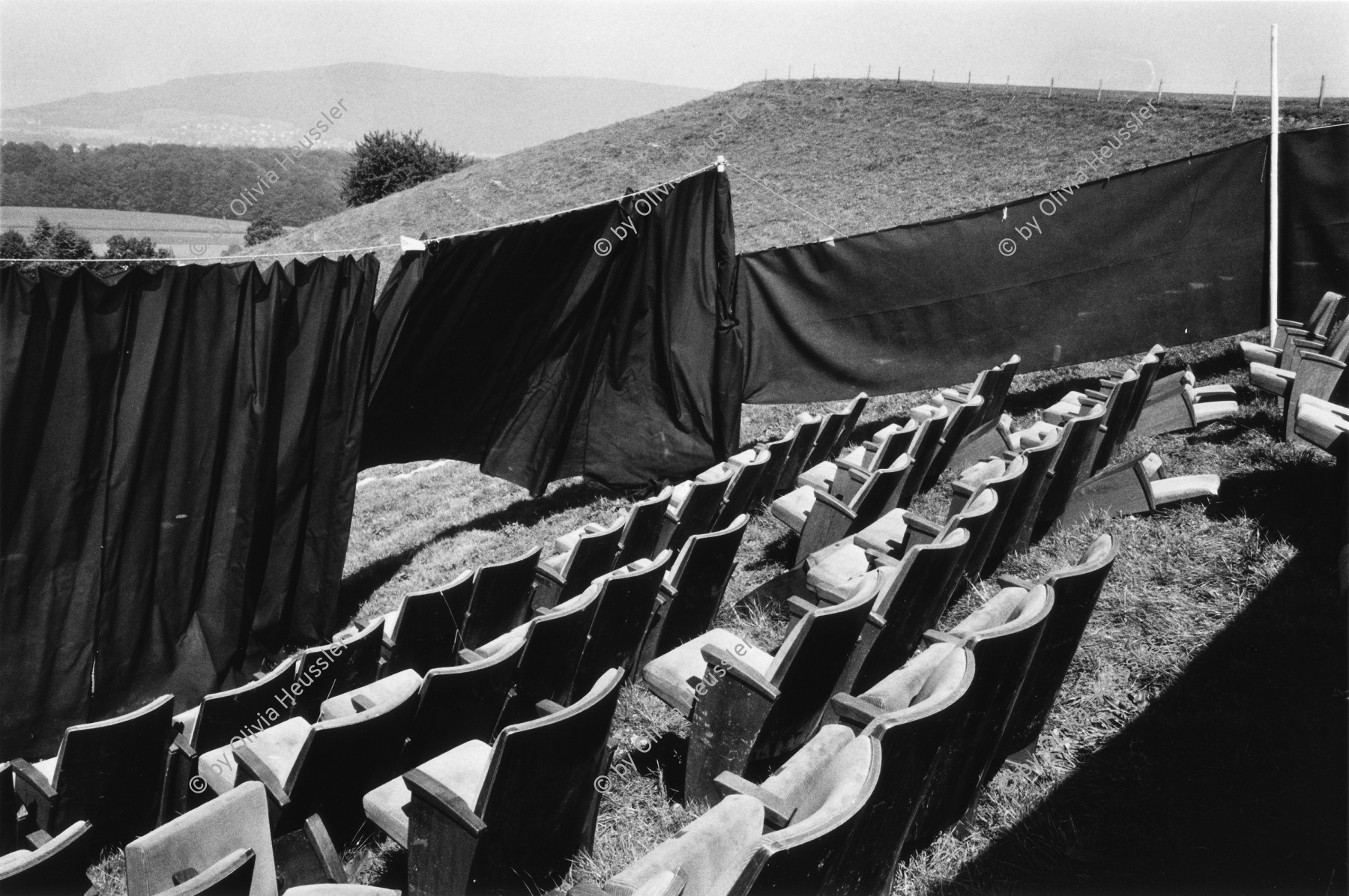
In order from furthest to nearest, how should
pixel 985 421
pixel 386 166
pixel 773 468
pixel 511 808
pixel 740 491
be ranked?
pixel 386 166, pixel 985 421, pixel 773 468, pixel 740 491, pixel 511 808

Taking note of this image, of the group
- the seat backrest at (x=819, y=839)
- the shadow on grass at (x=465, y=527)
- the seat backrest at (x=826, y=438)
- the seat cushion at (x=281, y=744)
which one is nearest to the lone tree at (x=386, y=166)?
the shadow on grass at (x=465, y=527)

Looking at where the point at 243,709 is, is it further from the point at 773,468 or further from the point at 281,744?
the point at 773,468

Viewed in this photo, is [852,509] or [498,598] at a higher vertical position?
[852,509]

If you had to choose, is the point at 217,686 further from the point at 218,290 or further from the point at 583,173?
the point at 583,173

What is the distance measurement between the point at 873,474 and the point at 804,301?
11.6 ft

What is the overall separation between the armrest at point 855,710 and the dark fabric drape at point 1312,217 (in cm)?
649

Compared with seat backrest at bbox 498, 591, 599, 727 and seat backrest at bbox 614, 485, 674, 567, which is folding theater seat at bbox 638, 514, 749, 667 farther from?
seat backrest at bbox 614, 485, 674, 567

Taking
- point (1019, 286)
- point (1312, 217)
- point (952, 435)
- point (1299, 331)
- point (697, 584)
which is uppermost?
point (1312, 217)

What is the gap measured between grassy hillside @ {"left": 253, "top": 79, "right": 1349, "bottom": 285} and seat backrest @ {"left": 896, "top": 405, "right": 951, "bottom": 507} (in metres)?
12.9

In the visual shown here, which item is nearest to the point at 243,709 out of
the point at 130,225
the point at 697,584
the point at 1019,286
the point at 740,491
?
the point at 697,584

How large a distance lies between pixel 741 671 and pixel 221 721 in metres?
2.11

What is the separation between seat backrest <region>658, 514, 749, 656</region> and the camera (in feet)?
12.6

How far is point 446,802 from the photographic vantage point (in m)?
2.23

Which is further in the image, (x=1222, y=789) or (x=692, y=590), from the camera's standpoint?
(x=692, y=590)
